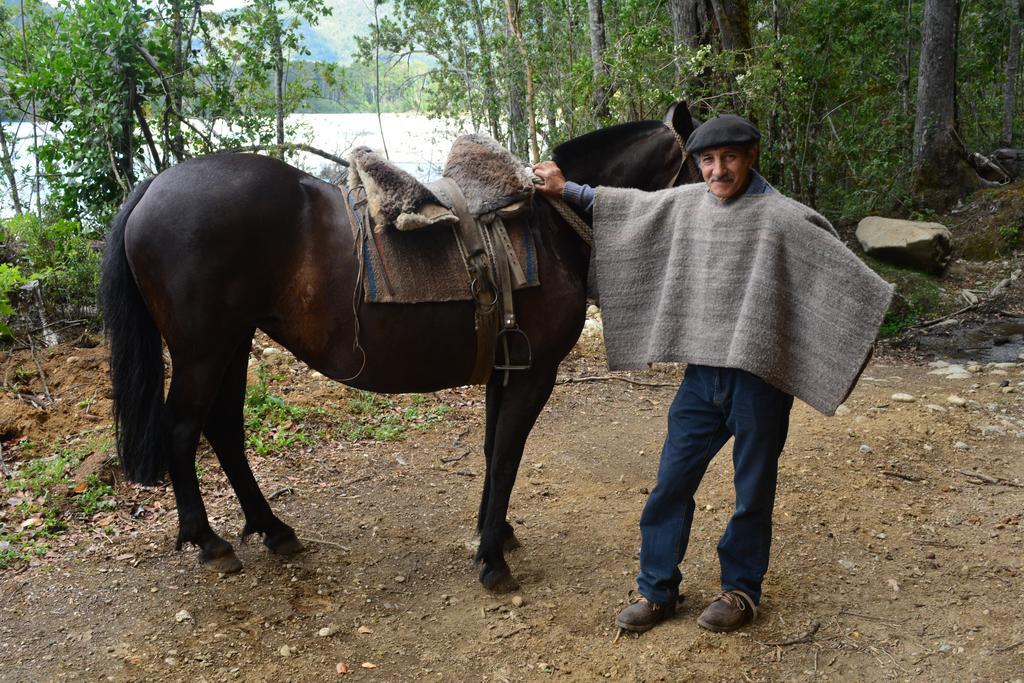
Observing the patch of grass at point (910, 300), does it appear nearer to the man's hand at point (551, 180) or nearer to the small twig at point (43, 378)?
the man's hand at point (551, 180)

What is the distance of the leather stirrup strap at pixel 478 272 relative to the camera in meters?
2.93

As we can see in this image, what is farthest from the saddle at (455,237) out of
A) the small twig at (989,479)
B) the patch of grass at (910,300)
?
the patch of grass at (910,300)

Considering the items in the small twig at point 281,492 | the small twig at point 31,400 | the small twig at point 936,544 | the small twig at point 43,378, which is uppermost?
the small twig at point 43,378

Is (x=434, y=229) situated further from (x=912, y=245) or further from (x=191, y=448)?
(x=912, y=245)

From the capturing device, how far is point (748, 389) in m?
2.56

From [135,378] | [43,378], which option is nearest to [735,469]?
[135,378]

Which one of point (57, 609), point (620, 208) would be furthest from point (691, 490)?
point (57, 609)

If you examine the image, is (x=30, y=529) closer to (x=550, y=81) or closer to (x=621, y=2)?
(x=550, y=81)

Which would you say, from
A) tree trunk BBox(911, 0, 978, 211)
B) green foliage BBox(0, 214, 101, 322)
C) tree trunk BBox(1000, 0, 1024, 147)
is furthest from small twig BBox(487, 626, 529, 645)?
tree trunk BBox(1000, 0, 1024, 147)

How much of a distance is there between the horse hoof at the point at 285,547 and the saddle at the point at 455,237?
1308 mm

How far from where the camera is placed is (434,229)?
295 centimetres

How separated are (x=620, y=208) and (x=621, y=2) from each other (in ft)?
33.1

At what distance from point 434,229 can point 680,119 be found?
1051 millimetres

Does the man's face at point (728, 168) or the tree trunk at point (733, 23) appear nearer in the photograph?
the man's face at point (728, 168)
